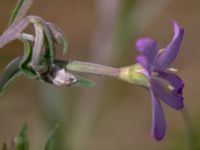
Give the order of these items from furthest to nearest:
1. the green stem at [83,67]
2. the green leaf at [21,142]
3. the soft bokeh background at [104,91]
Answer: the soft bokeh background at [104,91] → the green leaf at [21,142] → the green stem at [83,67]

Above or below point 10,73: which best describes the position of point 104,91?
below

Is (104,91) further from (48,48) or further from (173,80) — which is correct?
(48,48)

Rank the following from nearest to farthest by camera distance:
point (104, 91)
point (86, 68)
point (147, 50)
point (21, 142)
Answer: point (147, 50) < point (86, 68) < point (21, 142) < point (104, 91)

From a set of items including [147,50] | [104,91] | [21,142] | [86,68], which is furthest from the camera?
[104,91]

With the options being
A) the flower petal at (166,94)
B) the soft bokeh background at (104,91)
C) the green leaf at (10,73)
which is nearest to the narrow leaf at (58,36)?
the green leaf at (10,73)

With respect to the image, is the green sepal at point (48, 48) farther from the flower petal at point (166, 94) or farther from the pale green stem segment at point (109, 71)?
the flower petal at point (166, 94)

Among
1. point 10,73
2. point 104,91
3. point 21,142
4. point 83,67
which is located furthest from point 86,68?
point 104,91

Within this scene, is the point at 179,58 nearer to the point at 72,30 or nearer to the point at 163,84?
the point at 72,30
